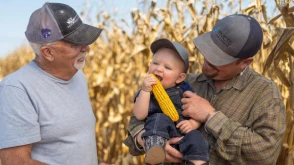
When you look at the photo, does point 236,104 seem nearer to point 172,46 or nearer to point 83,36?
point 172,46

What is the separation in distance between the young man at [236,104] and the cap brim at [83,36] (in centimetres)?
55

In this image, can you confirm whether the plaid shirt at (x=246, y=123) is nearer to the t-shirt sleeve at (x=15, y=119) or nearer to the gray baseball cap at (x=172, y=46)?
the gray baseball cap at (x=172, y=46)

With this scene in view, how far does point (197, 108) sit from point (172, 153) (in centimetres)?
26

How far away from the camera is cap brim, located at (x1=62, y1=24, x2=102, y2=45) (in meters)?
2.18

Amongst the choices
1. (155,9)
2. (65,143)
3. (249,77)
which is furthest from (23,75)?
(155,9)

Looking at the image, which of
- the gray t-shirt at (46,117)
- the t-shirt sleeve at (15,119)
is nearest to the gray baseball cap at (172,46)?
the gray t-shirt at (46,117)

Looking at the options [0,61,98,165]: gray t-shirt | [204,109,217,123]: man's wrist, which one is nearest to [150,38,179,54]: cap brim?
[204,109,217,123]: man's wrist

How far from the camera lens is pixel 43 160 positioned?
2.14 m

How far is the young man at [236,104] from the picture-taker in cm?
208

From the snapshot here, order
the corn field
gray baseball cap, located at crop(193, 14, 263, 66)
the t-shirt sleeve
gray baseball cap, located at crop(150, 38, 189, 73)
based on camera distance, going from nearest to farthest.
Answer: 1. the t-shirt sleeve
2. gray baseball cap, located at crop(193, 14, 263, 66)
3. gray baseball cap, located at crop(150, 38, 189, 73)
4. the corn field

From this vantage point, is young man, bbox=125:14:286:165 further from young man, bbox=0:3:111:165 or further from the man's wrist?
young man, bbox=0:3:111:165

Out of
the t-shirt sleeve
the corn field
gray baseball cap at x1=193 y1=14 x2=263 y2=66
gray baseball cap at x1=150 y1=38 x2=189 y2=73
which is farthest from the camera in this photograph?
the corn field

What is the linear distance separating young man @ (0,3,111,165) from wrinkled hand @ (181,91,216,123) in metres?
0.55

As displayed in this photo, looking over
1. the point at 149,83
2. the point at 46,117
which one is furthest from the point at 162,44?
the point at 46,117
